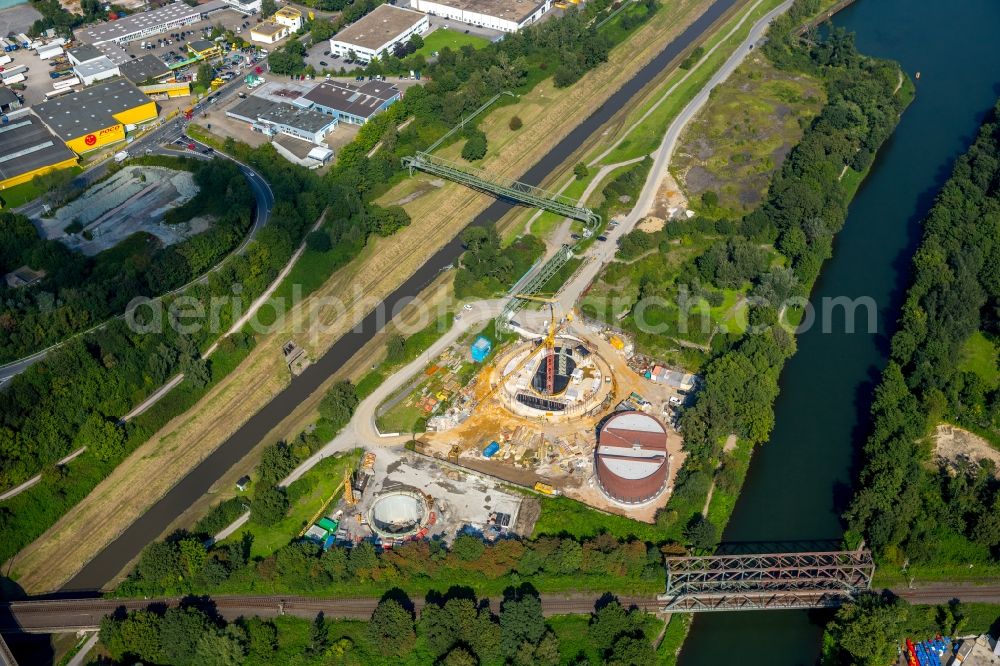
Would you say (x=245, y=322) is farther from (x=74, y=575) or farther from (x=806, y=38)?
(x=806, y=38)

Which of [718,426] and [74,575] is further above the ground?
[718,426]

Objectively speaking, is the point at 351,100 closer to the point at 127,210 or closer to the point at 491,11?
the point at 127,210

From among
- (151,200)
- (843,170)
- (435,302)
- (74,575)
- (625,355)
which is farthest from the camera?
(843,170)

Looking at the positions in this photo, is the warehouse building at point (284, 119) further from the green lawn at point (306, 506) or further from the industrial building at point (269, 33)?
the green lawn at point (306, 506)

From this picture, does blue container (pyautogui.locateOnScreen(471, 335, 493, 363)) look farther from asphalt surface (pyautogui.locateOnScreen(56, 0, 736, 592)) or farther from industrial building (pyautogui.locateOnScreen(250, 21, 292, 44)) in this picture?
industrial building (pyautogui.locateOnScreen(250, 21, 292, 44))

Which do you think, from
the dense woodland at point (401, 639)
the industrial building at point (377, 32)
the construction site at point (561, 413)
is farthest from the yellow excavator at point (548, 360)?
the industrial building at point (377, 32)

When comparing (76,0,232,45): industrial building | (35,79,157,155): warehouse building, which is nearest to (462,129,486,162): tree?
(35,79,157,155): warehouse building

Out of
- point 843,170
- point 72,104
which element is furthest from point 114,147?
point 843,170
